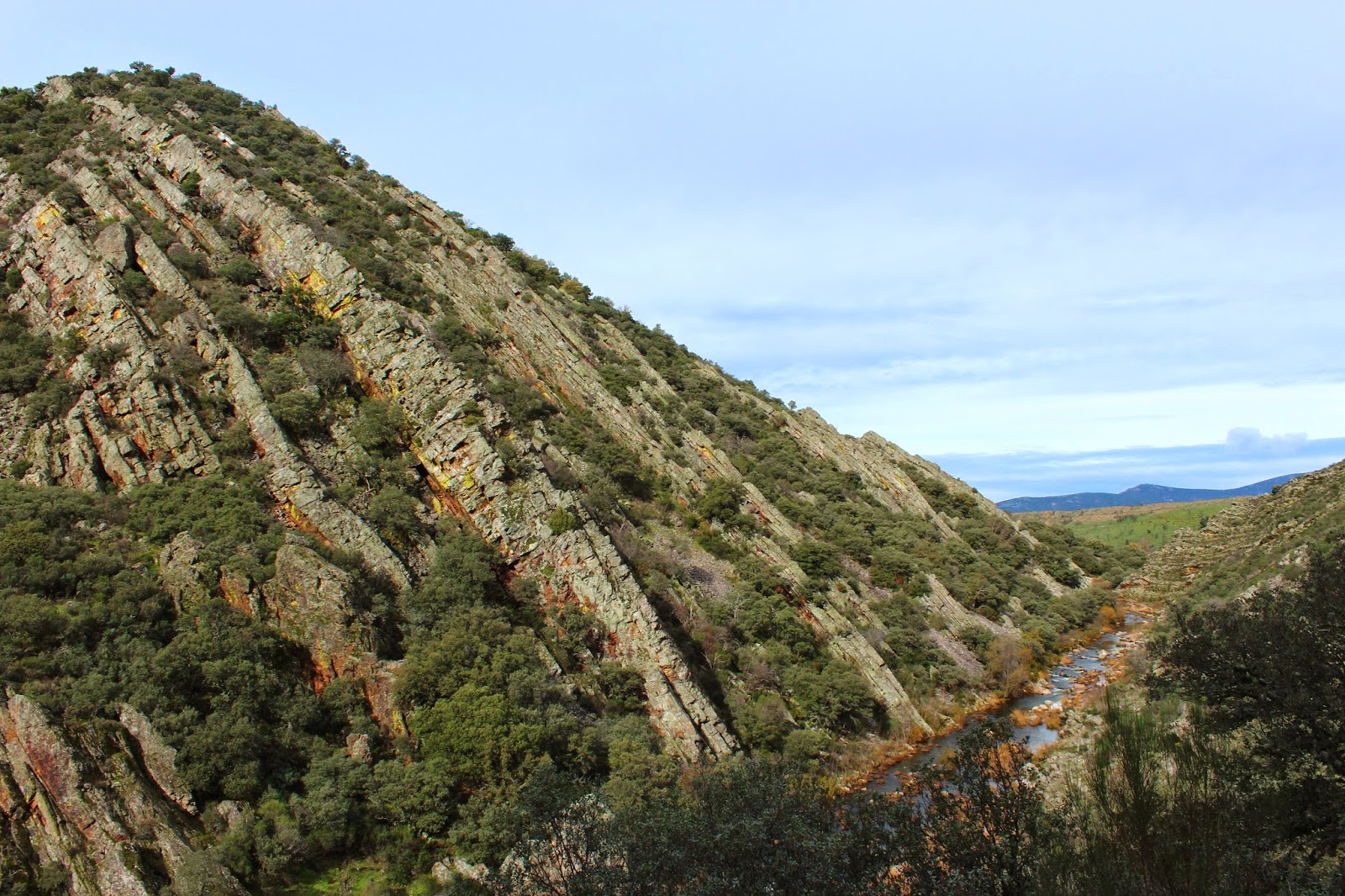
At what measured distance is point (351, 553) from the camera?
22000 millimetres

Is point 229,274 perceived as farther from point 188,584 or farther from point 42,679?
point 42,679

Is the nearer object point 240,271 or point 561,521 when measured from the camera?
point 561,521

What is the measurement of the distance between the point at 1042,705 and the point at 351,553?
3158cm

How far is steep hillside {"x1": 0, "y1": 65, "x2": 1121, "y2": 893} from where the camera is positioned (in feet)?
51.4

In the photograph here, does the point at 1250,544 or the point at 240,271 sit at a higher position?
the point at 240,271

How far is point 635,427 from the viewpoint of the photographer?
127ft

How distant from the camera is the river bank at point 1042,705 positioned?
24938 mm

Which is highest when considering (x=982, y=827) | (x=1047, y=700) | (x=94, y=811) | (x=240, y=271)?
(x=240, y=271)

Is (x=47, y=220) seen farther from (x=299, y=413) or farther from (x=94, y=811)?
(x=94, y=811)

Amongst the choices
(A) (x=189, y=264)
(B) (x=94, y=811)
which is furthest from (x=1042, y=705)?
(A) (x=189, y=264)

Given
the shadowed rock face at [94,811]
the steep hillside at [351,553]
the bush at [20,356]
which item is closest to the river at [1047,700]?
Answer: the steep hillside at [351,553]

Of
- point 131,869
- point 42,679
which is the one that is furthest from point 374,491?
point 131,869

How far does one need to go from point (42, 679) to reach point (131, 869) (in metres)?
6.28

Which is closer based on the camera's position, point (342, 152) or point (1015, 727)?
point (1015, 727)
